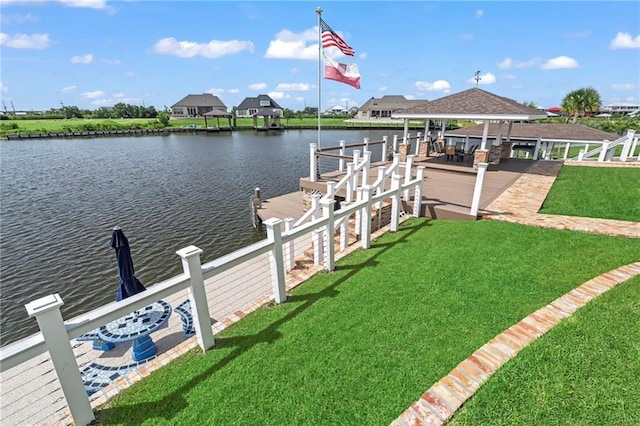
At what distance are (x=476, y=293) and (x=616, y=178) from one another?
1073 cm

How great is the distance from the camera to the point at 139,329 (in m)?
4.69

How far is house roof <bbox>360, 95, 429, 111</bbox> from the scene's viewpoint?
86812 mm

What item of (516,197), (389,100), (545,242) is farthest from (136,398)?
(389,100)

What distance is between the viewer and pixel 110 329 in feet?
15.5

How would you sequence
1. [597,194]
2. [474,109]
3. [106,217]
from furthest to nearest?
[106,217] → [474,109] → [597,194]

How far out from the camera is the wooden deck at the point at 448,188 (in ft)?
28.4

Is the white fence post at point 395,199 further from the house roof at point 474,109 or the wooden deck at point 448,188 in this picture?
the house roof at point 474,109

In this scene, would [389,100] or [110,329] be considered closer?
[110,329]

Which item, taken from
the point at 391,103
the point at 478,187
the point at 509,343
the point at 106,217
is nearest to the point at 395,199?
the point at 478,187

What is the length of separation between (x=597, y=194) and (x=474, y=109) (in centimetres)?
620

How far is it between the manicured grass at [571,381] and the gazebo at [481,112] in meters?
11.3

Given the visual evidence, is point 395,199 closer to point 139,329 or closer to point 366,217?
point 366,217

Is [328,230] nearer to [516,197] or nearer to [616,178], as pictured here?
[516,197]

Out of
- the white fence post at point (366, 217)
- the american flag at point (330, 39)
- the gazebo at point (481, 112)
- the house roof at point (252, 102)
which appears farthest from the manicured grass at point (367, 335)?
the house roof at point (252, 102)
